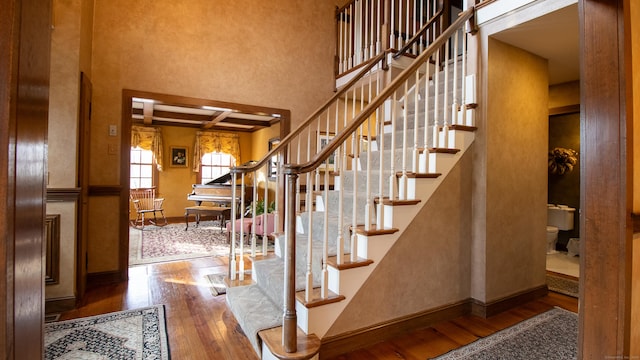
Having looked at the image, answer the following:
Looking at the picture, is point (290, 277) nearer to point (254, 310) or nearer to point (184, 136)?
point (254, 310)

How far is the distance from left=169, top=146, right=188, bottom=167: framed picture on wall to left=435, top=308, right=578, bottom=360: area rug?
25.5 feet

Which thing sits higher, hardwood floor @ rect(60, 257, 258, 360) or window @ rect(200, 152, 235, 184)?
window @ rect(200, 152, 235, 184)

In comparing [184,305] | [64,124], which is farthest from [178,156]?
[184,305]

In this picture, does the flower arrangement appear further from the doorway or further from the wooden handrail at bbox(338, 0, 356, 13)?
the doorway

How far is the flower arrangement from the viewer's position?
14.8 feet

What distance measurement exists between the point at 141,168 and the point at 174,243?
3.46m

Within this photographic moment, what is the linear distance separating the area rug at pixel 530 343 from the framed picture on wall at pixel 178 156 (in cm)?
776

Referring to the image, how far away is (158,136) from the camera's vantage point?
780cm

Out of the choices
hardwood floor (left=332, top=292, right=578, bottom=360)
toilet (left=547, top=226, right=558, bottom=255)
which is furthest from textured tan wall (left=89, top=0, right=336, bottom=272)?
toilet (left=547, top=226, right=558, bottom=255)

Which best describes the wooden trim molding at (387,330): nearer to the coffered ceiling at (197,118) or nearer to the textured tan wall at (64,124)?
the textured tan wall at (64,124)

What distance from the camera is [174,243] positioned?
5.28 m

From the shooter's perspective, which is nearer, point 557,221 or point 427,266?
point 427,266

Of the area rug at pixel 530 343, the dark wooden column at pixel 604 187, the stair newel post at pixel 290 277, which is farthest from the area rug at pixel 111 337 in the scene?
the dark wooden column at pixel 604 187

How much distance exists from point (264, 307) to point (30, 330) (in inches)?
67.9
